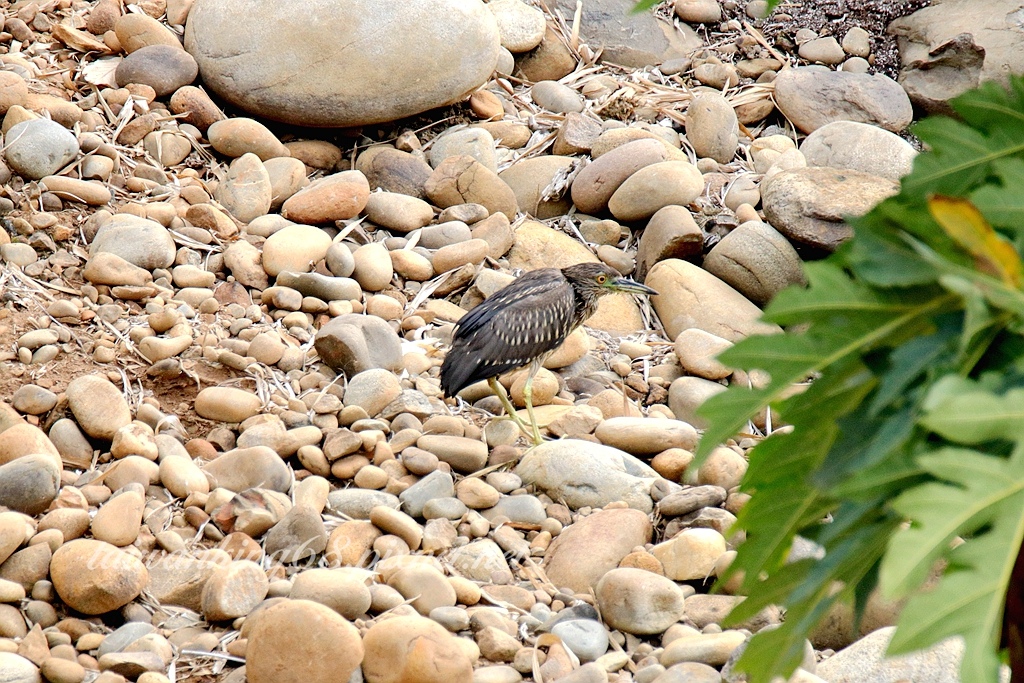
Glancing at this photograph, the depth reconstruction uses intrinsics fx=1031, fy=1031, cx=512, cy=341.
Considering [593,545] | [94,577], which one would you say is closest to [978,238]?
[94,577]

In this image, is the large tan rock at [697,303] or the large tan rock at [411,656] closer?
the large tan rock at [411,656]

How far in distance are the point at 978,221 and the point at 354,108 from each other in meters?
6.41

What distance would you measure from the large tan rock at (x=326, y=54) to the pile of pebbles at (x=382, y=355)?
0.77 feet

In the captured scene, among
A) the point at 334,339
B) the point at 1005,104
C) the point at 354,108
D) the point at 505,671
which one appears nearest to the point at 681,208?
the point at 354,108

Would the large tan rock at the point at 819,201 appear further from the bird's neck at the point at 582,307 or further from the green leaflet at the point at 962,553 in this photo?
the green leaflet at the point at 962,553

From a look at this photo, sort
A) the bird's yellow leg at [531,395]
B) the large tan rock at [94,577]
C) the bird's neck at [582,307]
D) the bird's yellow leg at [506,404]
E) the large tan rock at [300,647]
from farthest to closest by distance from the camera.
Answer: the bird's neck at [582,307] → the bird's yellow leg at [506,404] → the bird's yellow leg at [531,395] → the large tan rock at [94,577] → the large tan rock at [300,647]

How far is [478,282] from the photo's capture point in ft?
21.1

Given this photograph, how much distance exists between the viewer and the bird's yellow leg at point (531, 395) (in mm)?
5098

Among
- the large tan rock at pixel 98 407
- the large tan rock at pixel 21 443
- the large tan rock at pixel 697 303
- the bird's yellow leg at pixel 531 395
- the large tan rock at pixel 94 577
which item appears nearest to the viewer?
the large tan rock at pixel 94 577

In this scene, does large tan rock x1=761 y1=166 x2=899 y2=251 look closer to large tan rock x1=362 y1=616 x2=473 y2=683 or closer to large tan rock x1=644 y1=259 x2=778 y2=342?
large tan rock x1=644 y1=259 x2=778 y2=342

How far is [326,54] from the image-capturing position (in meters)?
6.98

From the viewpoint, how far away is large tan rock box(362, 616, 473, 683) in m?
3.28

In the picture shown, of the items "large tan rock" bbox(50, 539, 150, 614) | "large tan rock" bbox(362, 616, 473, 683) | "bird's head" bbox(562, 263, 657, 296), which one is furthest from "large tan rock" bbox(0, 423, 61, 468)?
"bird's head" bbox(562, 263, 657, 296)

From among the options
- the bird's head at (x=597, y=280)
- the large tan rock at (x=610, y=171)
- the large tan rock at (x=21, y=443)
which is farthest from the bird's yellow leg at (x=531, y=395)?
the large tan rock at (x=21, y=443)
